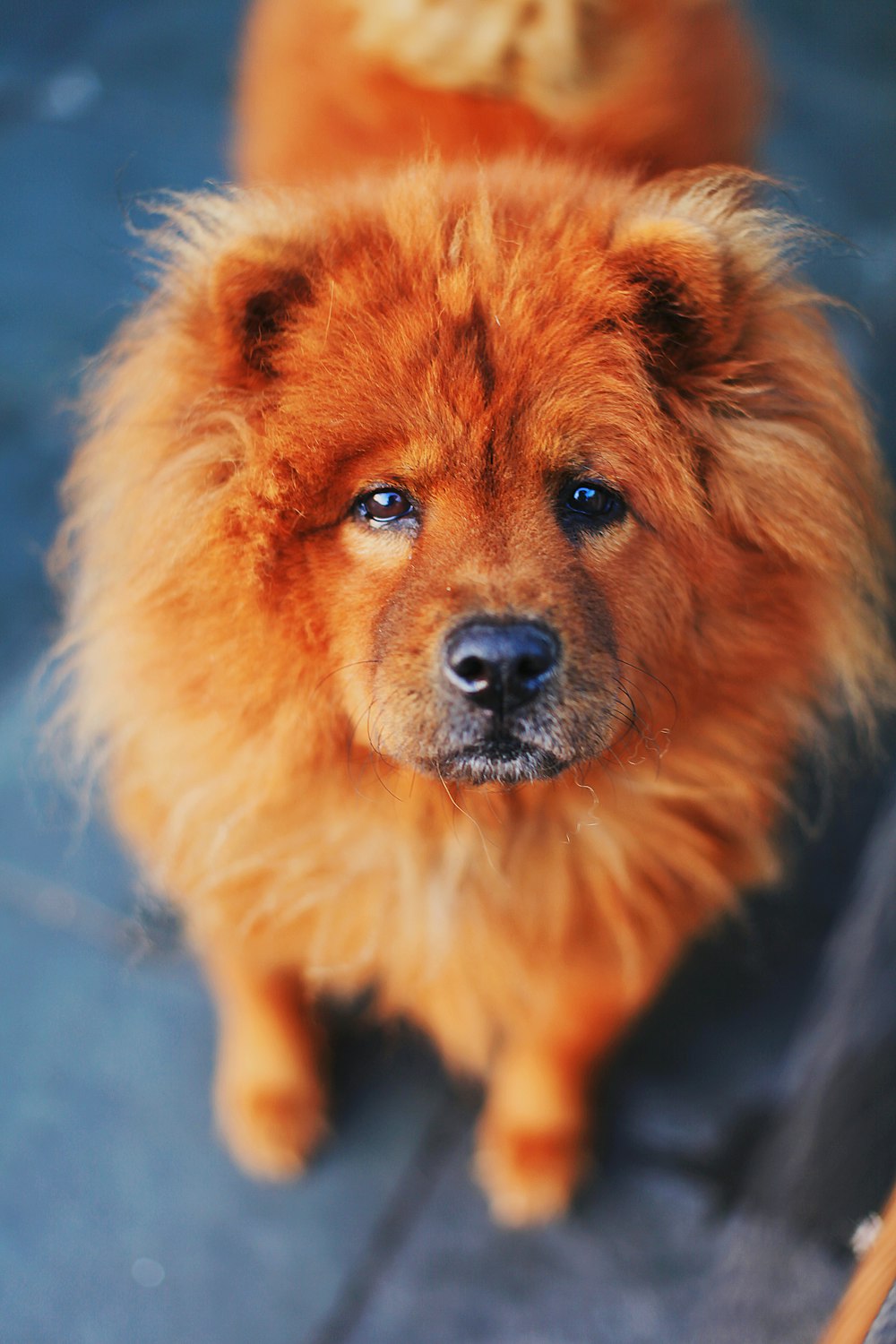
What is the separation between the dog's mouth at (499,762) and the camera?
4.90 feet

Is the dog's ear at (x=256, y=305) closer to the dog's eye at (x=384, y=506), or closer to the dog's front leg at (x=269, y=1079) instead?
the dog's eye at (x=384, y=506)

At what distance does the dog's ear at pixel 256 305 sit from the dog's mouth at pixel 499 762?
2.14ft

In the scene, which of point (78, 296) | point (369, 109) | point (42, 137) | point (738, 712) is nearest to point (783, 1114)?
point (738, 712)

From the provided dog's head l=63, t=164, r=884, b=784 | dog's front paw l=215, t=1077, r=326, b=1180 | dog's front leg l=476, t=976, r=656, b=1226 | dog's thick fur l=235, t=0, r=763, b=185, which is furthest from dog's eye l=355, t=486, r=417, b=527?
dog's front paw l=215, t=1077, r=326, b=1180

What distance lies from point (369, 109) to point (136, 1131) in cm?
248

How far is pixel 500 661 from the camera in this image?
1.39 metres

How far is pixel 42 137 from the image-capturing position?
468cm

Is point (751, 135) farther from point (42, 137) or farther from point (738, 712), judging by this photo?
point (42, 137)

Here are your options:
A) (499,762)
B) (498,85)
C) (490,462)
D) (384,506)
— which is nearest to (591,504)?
(490,462)

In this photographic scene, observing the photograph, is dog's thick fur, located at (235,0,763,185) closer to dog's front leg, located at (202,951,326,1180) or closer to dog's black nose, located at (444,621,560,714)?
dog's black nose, located at (444,621,560,714)

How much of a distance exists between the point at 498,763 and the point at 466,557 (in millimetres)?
301

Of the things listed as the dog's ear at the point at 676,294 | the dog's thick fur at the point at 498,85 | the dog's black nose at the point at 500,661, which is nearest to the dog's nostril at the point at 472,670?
the dog's black nose at the point at 500,661

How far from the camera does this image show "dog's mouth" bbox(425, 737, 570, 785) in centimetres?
149

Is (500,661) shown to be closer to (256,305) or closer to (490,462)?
(490,462)
